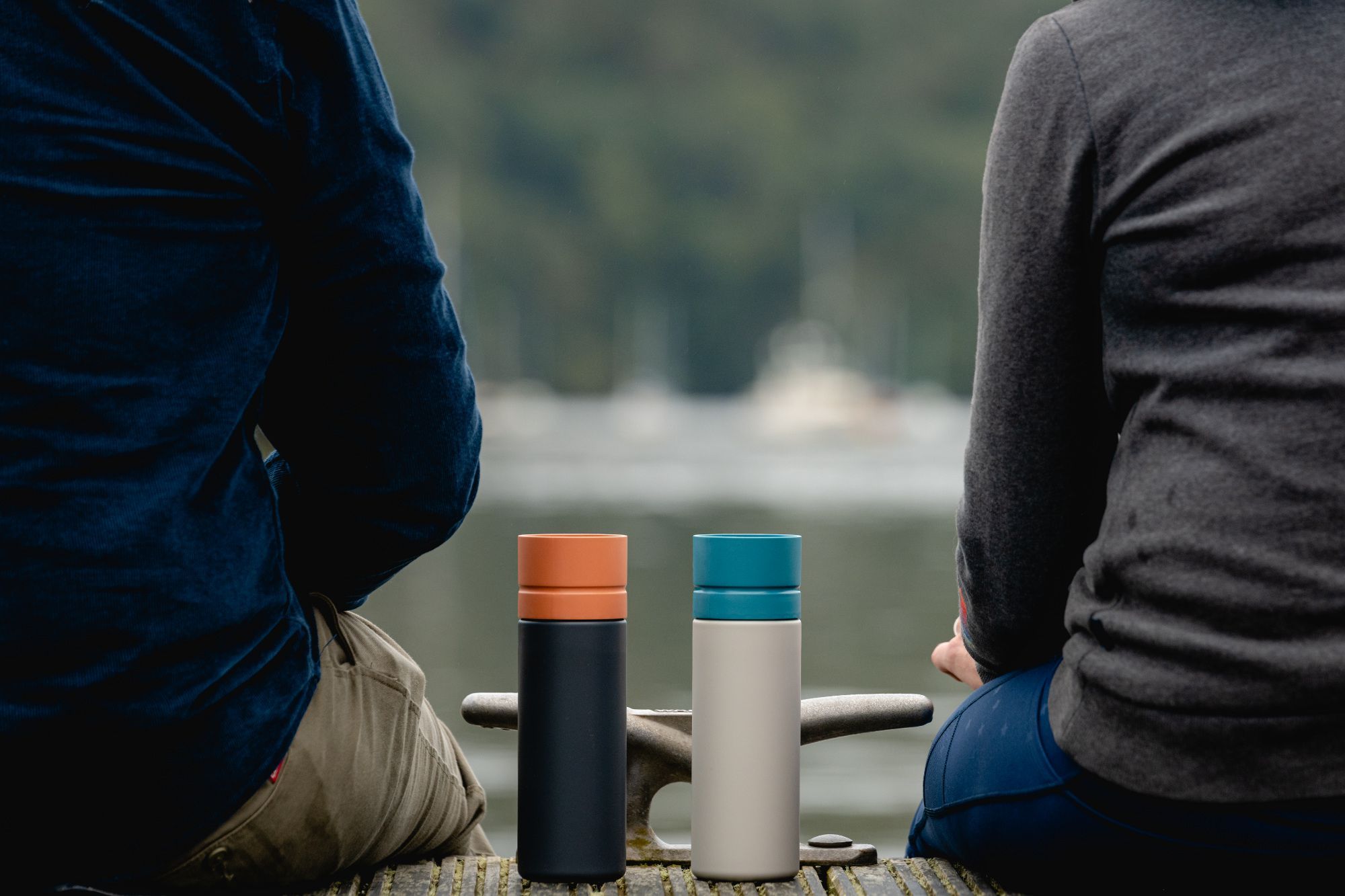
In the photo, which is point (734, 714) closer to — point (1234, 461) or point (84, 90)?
point (1234, 461)

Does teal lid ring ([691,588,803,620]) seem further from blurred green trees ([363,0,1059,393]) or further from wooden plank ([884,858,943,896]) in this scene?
blurred green trees ([363,0,1059,393])

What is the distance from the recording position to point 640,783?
158 centimetres

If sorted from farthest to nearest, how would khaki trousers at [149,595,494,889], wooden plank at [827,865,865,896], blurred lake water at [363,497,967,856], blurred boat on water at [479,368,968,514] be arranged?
1. blurred boat on water at [479,368,968,514]
2. blurred lake water at [363,497,967,856]
3. wooden plank at [827,865,865,896]
4. khaki trousers at [149,595,494,889]

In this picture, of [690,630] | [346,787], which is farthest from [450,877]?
[690,630]

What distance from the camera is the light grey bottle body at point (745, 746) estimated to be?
1390 mm

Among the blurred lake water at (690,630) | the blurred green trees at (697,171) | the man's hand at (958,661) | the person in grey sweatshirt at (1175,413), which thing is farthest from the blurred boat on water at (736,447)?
the person in grey sweatshirt at (1175,413)

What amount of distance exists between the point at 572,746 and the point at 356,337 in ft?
1.23

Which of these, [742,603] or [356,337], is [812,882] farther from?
[356,337]

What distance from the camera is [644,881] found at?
1.45 meters

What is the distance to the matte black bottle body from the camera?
4.53 feet

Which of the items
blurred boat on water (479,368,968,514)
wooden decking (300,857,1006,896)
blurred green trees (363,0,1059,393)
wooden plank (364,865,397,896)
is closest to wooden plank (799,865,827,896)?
wooden decking (300,857,1006,896)

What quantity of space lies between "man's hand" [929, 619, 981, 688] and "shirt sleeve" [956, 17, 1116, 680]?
0.55 ft

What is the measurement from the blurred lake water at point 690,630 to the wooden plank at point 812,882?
11.6ft

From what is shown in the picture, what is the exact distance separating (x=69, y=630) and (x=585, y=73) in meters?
93.2
